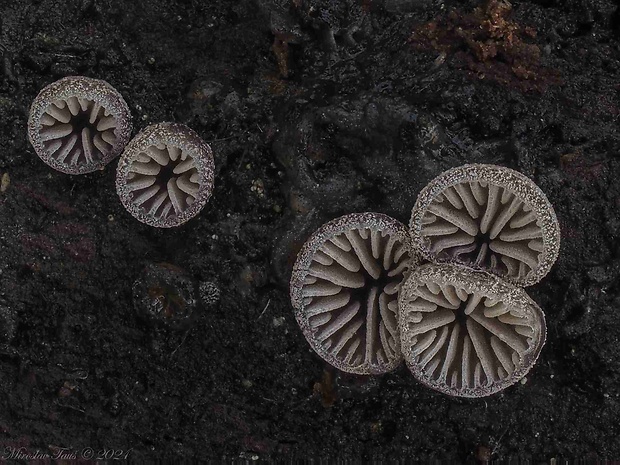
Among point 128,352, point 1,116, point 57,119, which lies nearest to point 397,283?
point 128,352

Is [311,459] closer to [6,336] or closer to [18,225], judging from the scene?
[6,336]

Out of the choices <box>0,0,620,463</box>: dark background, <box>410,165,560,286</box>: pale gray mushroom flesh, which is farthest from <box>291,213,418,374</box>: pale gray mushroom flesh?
<box>0,0,620,463</box>: dark background

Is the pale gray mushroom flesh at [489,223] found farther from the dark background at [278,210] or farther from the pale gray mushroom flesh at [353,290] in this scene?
the dark background at [278,210]

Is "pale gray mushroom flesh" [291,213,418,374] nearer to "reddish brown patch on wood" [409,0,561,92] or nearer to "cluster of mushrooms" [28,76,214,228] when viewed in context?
"cluster of mushrooms" [28,76,214,228]

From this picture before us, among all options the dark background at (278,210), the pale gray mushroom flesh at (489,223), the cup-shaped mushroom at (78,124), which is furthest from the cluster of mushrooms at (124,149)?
the pale gray mushroom flesh at (489,223)

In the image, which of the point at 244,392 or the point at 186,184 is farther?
the point at 244,392
